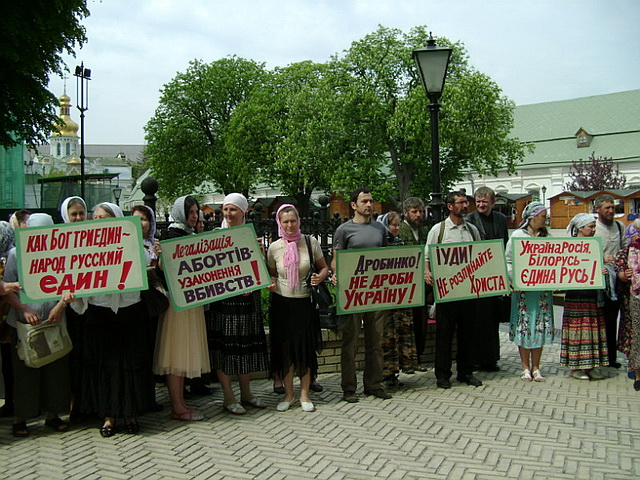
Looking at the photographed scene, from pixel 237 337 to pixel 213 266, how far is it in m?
0.73

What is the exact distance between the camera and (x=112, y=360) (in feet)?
18.9

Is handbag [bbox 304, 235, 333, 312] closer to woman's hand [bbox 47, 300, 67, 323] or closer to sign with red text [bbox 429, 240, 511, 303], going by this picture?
A: sign with red text [bbox 429, 240, 511, 303]

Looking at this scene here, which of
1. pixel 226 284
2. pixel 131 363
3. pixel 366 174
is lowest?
pixel 131 363

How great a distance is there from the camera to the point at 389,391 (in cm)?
734

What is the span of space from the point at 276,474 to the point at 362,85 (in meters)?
40.6

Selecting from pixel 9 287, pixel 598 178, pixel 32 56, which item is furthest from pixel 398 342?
pixel 598 178

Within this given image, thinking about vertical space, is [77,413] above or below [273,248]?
below

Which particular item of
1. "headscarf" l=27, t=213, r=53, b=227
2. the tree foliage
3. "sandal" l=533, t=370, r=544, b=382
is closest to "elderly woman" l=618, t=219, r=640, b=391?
"sandal" l=533, t=370, r=544, b=382

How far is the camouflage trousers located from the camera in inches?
293

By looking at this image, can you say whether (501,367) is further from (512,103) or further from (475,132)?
(512,103)

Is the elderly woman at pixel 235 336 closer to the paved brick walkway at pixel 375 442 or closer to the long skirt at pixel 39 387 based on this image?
the paved brick walkway at pixel 375 442

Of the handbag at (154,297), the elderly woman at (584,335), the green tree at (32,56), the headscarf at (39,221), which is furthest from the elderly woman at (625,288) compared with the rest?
the green tree at (32,56)


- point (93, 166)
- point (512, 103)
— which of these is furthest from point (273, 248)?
point (93, 166)

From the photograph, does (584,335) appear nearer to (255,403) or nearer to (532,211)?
(532,211)
